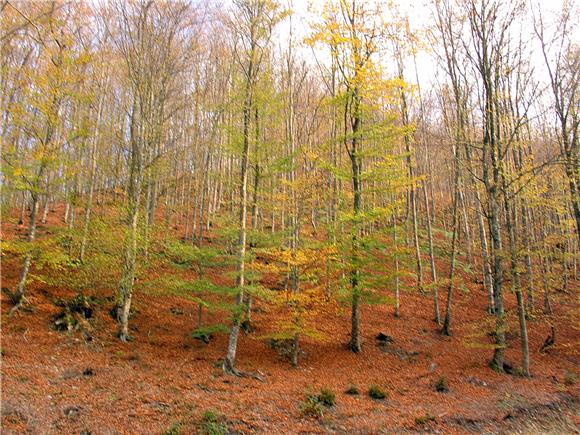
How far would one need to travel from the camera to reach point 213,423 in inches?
241

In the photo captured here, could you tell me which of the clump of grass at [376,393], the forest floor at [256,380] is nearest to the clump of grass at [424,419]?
the forest floor at [256,380]

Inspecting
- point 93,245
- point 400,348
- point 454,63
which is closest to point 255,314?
point 400,348

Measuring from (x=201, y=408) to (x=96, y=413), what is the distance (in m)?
1.77

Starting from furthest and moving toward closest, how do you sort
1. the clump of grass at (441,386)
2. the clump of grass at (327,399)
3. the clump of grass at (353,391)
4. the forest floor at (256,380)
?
the clump of grass at (441,386), the clump of grass at (353,391), the clump of grass at (327,399), the forest floor at (256,380)

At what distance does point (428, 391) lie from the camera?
30.2 ft

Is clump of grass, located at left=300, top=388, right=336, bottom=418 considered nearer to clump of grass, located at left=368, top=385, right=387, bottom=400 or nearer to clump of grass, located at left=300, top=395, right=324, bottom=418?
clump of grass, located at left=300, top=395, right=324, bottom=418

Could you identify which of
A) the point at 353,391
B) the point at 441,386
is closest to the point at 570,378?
the point at 441,386

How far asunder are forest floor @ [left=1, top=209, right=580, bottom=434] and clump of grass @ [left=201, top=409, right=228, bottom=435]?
6 cm

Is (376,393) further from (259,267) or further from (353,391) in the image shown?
(259,267)

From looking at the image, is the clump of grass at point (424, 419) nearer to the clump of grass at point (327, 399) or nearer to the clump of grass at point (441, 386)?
the clump of grass at point (327, 399)

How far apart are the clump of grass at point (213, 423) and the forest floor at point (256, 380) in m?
0.06

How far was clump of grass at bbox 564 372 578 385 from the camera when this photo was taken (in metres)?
10.3

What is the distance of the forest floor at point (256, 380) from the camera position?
6434 mm

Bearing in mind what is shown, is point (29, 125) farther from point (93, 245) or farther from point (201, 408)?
point (201, 408)
